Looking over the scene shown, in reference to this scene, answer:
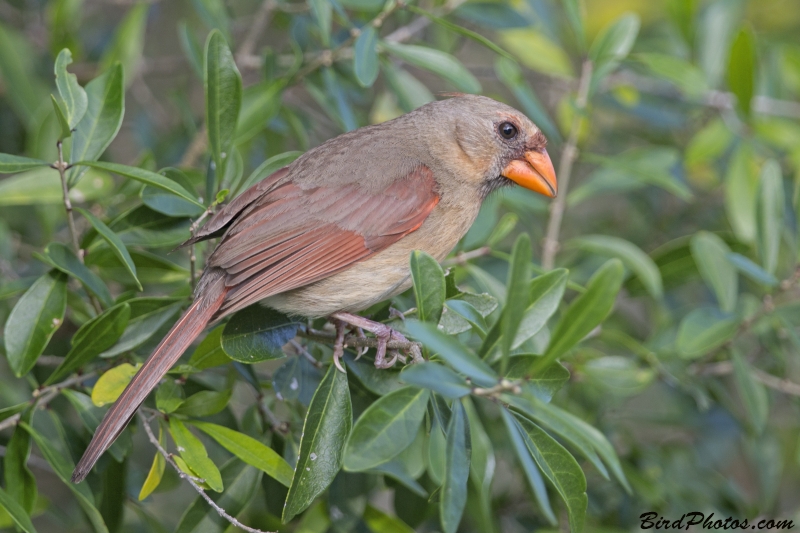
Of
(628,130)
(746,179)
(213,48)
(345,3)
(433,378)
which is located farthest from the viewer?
(628,130)

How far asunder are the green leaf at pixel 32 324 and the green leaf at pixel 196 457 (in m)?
0.52

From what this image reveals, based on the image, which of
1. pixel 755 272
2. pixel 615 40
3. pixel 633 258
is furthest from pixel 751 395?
pixel 615 40

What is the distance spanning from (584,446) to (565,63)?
298 cm

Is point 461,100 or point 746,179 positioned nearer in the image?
point 461,100

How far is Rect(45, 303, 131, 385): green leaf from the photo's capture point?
7.71 feet

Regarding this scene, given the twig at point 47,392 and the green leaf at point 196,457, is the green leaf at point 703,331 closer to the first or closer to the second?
the green leaf at point 196,457

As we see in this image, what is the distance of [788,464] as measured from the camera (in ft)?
15.2

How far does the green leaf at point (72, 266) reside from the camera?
2408 mm

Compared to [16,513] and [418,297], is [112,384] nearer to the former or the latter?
[16,513]

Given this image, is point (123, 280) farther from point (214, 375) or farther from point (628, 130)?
point (628, 130)

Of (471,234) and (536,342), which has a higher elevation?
(471,234)

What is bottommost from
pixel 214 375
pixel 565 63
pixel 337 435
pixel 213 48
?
pixel 214 375

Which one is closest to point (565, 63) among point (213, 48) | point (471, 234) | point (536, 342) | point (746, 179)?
point (746, 179)

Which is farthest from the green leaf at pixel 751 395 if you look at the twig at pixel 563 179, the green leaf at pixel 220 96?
the green leaf at pixel 220 96
